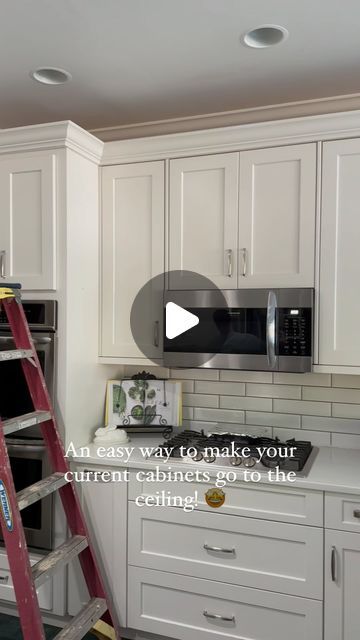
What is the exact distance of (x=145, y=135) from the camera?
295 centimetres

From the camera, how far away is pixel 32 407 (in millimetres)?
2477

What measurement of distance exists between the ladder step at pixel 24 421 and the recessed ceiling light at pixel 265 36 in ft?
5.39

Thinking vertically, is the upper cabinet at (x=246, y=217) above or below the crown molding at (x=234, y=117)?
below

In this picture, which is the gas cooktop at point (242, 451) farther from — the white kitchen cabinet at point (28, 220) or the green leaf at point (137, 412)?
the white kitchen cabinet at point (28, 220)

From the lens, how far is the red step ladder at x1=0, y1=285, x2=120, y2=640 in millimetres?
1901

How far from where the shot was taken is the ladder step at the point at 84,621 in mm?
2049

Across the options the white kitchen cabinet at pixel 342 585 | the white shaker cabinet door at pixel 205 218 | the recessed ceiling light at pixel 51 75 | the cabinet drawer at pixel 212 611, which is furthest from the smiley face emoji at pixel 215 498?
the recessed ceiling light at pixel 51 75

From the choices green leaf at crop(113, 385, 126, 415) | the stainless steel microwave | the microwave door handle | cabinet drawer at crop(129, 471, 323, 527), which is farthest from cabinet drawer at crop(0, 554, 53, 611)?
the microwave door handle

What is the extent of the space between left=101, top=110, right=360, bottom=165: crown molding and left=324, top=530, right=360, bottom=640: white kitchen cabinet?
1641 millimetres

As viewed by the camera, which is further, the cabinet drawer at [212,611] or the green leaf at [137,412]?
the green leaf at [137,412]

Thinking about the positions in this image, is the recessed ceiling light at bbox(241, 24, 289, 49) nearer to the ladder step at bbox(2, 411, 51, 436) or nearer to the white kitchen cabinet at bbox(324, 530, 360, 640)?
the ladder step at bbox(2, 411, 51, 436)

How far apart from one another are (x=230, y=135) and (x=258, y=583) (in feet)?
6.31

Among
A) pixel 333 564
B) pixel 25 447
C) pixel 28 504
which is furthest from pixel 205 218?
pixel 333 564

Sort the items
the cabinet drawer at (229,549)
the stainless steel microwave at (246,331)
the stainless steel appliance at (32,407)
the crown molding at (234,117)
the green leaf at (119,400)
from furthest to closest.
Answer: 1. the green leaf at (119,400)
2. the crown molding at (234,117)
3. the stainless steel appliance at (32,407)
4. the stainless steel microwave at (246,331)
5. the cabinet drawer at (229,549)
